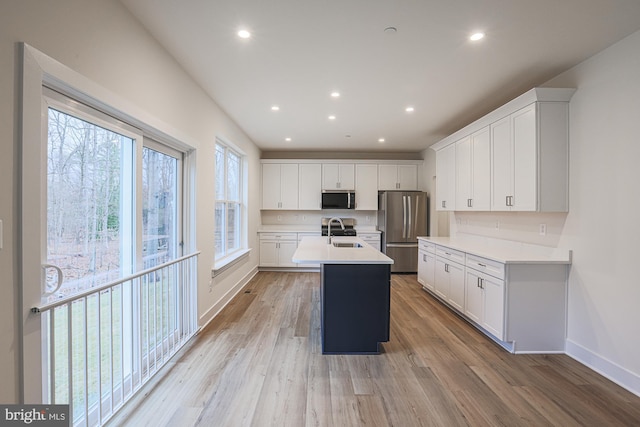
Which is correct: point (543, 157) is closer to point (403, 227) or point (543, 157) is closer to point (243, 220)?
point (403, 227)

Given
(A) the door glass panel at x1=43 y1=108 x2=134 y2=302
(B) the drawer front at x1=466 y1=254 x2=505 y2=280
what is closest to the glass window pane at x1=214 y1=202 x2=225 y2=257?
→ (A) the door glass panel at x1=43 y1=108 x2=134 y2=302

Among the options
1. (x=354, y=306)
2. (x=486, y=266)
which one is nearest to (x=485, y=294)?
(x=486, y=266)

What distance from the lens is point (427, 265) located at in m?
4.52

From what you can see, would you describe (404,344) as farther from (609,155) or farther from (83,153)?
(83,153)

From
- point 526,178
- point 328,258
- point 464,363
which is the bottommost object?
point 464,363

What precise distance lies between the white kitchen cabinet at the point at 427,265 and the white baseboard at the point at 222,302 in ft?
9.85

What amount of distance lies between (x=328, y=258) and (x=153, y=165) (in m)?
1.75

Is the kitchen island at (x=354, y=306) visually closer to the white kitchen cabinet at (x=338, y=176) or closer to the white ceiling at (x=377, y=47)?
the white ceiling at (x=377, y=47)

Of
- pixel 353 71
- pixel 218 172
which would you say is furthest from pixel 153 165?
pixel 353 71

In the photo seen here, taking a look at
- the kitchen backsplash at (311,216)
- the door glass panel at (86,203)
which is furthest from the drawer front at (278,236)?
the door glass panel at (86,203)

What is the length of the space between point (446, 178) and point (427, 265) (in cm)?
141

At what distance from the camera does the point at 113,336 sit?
1839mm

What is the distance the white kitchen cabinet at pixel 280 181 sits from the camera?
623 cm

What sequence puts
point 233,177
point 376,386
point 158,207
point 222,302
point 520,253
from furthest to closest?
point 233,177, point 222,302, point 520,253, point 158,207, point 376,386
